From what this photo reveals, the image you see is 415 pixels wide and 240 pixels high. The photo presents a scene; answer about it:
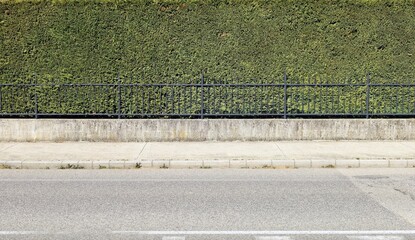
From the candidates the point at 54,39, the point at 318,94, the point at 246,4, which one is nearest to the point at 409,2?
the point at 318,94

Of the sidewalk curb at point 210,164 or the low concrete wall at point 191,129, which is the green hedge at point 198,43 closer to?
the low concrete wall at point 191,129

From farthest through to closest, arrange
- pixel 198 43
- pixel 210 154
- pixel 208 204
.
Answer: pixel 198 43
pixel 210 154
pixel 208 204

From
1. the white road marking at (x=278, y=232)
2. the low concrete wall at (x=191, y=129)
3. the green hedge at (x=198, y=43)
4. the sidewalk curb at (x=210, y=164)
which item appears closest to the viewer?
the white road marking at (x=278, y=232)

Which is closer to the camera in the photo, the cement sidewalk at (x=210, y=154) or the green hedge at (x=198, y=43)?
the cement sidewalk at (x=210, y=154)

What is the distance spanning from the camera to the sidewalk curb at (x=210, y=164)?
31.5 ft

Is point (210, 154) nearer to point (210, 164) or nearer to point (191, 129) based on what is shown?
point (210, 164)

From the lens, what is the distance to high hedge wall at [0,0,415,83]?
1324 cm

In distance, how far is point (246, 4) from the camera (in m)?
13.5

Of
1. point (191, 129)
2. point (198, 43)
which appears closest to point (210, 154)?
point (191, 129)

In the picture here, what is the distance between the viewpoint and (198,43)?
13.3m

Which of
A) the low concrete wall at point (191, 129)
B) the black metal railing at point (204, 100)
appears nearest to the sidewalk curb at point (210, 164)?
the low concrete wall at point (191, 129)

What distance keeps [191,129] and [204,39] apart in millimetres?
2585

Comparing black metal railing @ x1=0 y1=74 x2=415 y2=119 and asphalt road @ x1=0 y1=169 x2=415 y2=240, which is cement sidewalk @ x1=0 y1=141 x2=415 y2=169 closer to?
asphalt road @ x1=0 y1=169 x2=415 y2=240

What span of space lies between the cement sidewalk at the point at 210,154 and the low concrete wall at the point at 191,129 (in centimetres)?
29
